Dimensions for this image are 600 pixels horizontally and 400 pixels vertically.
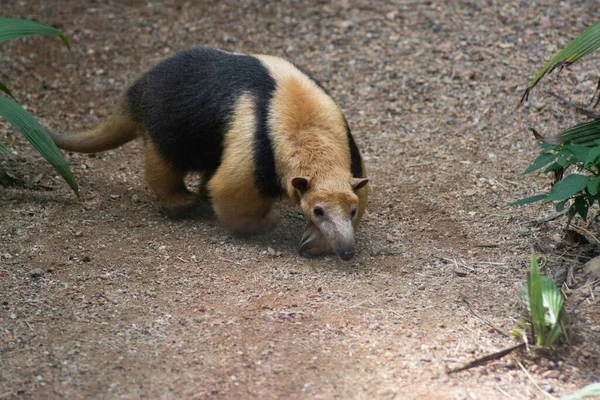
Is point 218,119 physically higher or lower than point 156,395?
higher

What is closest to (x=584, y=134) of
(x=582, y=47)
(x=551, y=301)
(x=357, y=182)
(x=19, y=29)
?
(x=582, y=47)

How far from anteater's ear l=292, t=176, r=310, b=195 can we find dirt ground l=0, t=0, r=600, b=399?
0.80 meters

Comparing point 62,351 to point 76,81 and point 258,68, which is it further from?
point 76,81

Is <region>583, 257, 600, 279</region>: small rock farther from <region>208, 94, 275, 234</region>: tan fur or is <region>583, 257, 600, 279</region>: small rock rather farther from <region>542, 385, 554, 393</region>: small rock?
<region>208, 94, 275, 234</region>: tan fur

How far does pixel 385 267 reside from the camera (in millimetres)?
7500

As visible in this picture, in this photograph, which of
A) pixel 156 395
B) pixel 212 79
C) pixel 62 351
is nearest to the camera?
pixel 156 395

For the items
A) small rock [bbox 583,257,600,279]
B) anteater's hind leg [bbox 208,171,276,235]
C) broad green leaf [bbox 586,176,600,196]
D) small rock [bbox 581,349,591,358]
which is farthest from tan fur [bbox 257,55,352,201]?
small rock [bbox 581,349,591,358]

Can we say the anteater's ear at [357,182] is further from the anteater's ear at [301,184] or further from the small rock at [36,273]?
the small rock at [36,273]

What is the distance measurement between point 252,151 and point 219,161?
74 cm

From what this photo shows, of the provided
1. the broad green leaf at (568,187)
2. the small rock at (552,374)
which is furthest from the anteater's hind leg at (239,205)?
the small rock at (552,374)

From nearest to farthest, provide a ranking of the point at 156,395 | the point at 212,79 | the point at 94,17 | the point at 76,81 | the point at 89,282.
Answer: the point at 156,395, the point at 89,282, the point at 212,79, the point at 76,81, the point at 94,17

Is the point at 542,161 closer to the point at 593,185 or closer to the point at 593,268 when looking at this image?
the point at 593,185

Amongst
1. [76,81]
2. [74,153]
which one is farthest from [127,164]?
[76,81]

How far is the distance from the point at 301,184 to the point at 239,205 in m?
0.93
